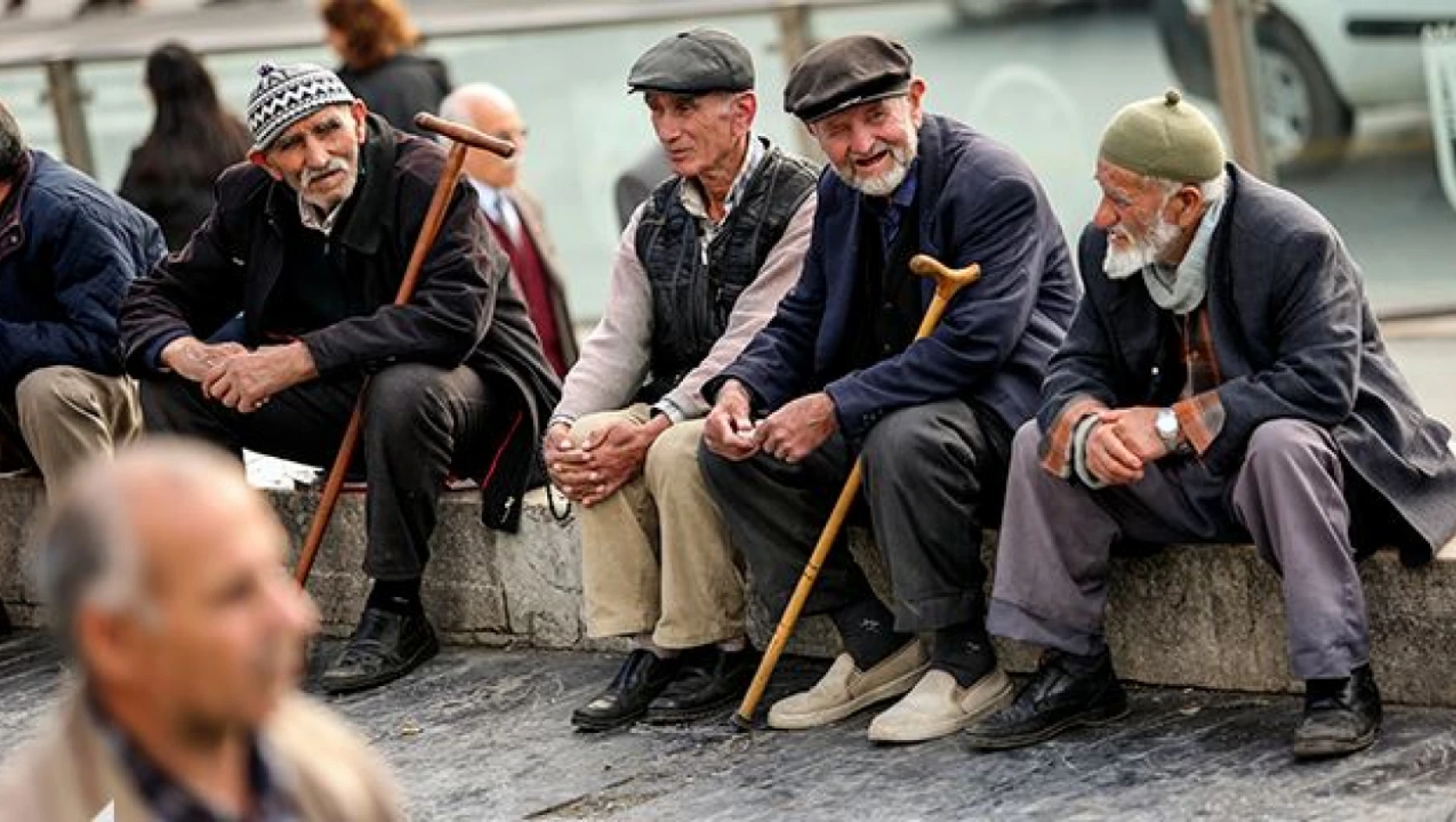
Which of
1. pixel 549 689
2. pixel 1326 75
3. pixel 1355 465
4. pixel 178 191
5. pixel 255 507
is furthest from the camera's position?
pixel 1326 75

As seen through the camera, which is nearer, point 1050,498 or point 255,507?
point 255,507

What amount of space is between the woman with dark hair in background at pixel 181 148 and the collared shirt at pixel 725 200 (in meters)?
2.97

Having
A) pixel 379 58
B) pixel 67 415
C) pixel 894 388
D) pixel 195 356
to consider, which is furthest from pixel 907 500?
pixel 379 58

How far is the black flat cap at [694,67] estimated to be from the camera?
22.5 feet

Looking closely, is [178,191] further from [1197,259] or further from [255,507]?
[255,507]

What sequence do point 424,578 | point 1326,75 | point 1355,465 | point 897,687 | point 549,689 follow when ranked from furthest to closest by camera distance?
point 1326,75 < point 424,578 < point 549,689 < point 897,687 < point 1355,465

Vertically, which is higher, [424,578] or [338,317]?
[338,317]

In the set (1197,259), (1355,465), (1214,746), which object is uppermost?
(1197,259)

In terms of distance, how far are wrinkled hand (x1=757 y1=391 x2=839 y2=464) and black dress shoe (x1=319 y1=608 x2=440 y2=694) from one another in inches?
50.9

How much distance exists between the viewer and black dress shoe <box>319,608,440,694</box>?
7301mm

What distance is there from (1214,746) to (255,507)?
327 centimetres

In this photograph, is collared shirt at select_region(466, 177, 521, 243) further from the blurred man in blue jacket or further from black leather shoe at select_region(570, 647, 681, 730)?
black leather shoe at select_region(570, 647, 681, 730)

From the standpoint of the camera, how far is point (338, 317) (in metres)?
7.51

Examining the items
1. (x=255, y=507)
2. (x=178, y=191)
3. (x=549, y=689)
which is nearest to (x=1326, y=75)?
(x=178, y=191)
